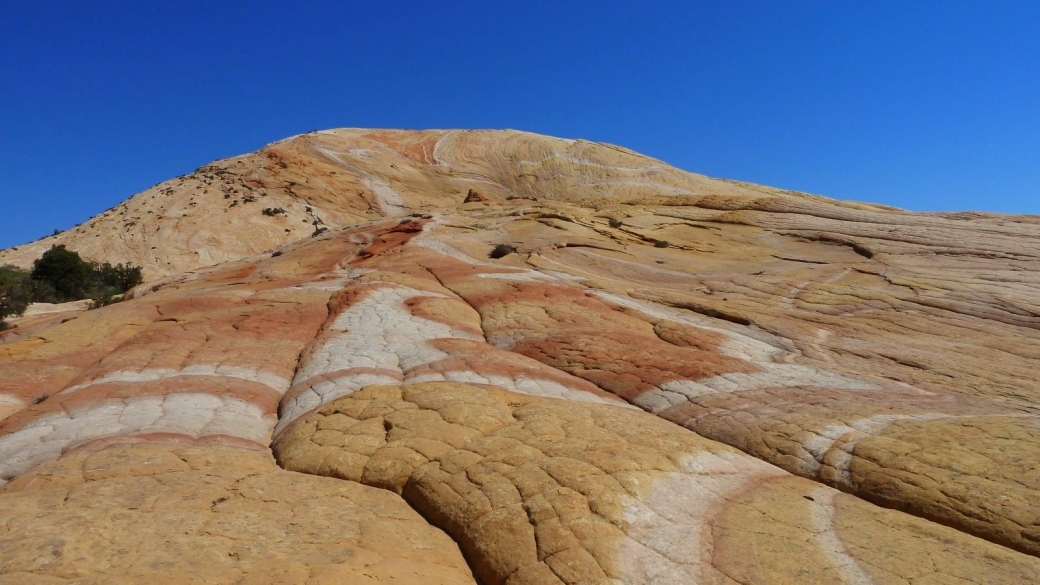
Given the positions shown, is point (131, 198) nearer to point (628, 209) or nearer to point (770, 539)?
point (628, 209)

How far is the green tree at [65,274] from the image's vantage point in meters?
33.6

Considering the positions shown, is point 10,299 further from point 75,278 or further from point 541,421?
point 541,421

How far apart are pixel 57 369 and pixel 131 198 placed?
41.9 metres

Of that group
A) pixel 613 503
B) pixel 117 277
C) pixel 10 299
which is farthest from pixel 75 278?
pixel 613 503

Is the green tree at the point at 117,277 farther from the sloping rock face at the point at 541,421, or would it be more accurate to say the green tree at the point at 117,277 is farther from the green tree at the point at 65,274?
the sloping rock face at the point at 541,421

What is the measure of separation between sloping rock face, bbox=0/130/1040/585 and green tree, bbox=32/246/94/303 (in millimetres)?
14965

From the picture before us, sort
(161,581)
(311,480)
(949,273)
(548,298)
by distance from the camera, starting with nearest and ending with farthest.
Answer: (161,581), (311,480), (548,298), (949,273)

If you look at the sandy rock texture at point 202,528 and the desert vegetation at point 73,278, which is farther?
the desert vegetation at point 73,278

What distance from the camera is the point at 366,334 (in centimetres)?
1388

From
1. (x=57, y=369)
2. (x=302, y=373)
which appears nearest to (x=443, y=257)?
(x=302, y=373)

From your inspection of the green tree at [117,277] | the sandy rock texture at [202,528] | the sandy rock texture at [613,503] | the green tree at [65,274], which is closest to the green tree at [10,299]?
the green tree at [65,274]

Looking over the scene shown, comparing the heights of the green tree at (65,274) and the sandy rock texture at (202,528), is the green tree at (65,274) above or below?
above

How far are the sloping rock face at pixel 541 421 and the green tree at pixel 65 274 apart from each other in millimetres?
14965

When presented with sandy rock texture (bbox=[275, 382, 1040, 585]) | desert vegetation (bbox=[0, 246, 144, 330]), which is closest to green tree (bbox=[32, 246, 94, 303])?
desert vegetation (bbox=[0, 246, 144, 330])
